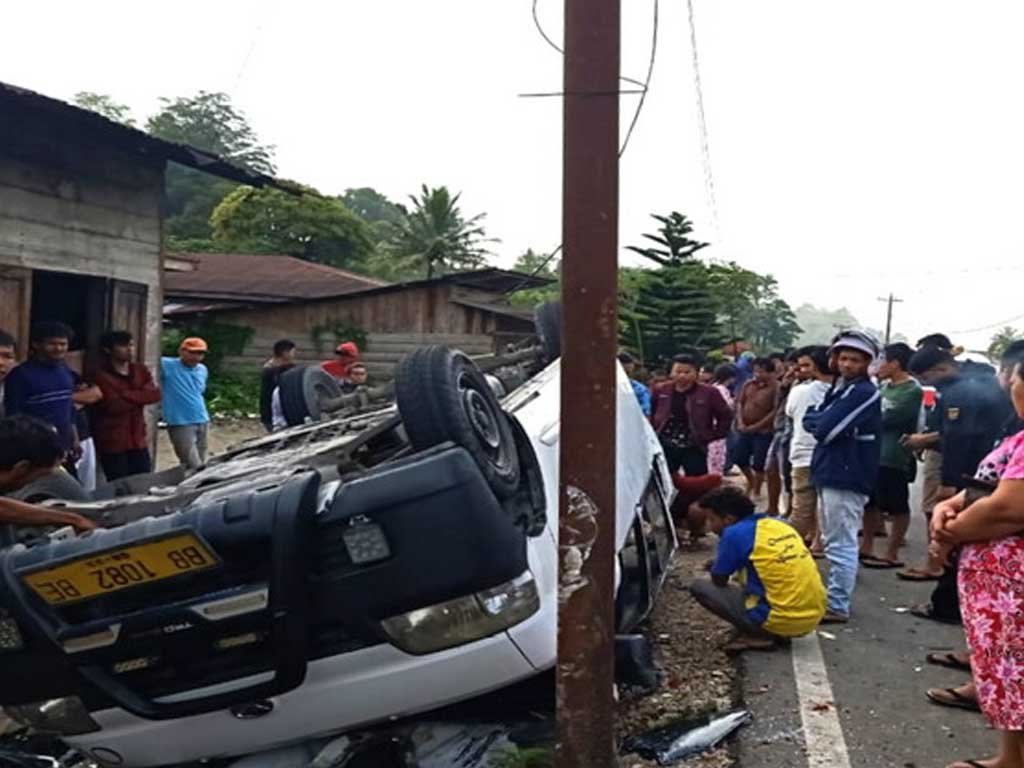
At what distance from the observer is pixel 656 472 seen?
560 cm

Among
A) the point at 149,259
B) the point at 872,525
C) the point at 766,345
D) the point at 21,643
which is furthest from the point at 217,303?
the point at 766,345

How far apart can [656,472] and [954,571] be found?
1.68 m

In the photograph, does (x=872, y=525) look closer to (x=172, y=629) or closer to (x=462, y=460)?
(x=462, y=460)

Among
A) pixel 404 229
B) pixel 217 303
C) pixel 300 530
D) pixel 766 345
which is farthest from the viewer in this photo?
pixel 766 345

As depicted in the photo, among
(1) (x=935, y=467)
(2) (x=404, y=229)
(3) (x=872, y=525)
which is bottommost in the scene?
(3) (x=872, y=525)

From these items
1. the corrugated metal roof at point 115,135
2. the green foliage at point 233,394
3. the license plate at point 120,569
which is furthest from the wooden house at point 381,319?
the license plate at point 120,569

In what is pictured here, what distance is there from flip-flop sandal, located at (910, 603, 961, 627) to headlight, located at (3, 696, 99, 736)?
424 cm

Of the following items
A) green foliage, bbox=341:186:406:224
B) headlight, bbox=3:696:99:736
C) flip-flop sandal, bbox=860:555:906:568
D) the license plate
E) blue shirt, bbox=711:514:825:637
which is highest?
green foliage, bbox=341:186:406:224

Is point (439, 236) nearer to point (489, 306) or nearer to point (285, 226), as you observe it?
point (285, 226)

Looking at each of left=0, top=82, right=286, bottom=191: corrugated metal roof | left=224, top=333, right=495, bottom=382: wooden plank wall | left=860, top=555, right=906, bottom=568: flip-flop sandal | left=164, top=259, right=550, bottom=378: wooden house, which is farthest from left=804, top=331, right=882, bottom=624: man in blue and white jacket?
left=224, top=333, right=495, bottom=382: wooden plank wall

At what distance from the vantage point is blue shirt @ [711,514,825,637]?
4387 mm

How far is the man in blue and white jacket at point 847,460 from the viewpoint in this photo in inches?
201

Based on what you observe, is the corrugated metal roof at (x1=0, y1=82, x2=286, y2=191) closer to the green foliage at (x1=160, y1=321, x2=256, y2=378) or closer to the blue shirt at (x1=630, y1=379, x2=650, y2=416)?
the blue shirt at (x1=630, y1=379, x2=650, y2=416)

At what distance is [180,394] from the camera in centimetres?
866
